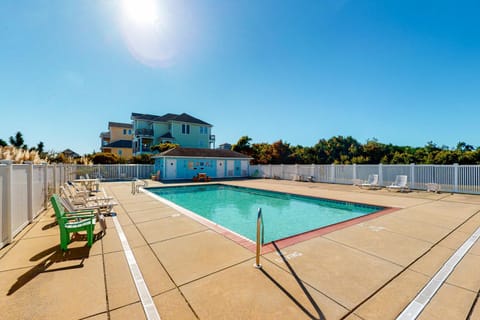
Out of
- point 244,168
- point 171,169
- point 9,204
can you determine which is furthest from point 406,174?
point 171,169

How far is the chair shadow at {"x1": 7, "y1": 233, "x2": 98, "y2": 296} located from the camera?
A: 281 cm

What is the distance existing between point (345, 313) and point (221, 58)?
47.0 ft

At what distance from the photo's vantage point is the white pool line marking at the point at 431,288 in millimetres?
2139

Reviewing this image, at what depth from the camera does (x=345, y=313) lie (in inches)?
84.5

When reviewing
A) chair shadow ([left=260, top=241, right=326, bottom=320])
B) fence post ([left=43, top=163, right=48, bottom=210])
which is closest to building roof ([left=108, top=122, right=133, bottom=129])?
fence post ([left=43, top=163, right=48, bottom=210])

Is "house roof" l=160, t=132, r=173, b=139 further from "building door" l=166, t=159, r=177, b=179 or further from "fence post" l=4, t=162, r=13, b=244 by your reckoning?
"fence post" l=4, t=162, r=13, b=244

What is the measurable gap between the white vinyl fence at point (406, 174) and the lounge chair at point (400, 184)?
0.82 metres

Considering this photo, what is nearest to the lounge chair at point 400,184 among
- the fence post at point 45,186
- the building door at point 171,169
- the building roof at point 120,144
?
the fence post at point 45,186

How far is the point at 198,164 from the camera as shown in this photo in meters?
21.0

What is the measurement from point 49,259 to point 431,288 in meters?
6.06

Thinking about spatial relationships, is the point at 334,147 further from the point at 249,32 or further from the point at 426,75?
the point at 249,32

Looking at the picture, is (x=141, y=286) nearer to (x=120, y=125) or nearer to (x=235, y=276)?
(x=235, y=276)

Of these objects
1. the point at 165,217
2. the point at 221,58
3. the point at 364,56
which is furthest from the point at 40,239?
the point at 364,56

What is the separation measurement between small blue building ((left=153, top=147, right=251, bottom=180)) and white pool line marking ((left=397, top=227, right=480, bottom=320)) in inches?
749
